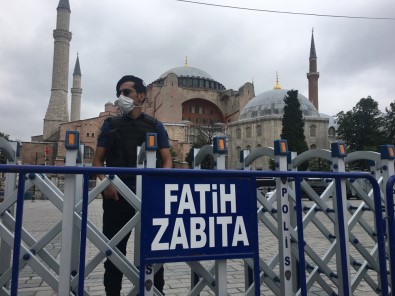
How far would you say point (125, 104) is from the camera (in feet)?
11.3

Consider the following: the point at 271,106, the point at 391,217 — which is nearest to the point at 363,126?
the point at 271,106

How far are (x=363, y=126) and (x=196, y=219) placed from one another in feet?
173

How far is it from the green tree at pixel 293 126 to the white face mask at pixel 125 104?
131ft

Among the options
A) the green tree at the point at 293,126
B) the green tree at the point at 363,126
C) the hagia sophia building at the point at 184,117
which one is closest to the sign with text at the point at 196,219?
the green tree at the point at 293,126

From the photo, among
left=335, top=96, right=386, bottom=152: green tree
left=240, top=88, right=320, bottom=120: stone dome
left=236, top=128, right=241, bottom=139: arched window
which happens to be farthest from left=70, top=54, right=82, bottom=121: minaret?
left=335, top=96, right=386, bottom=152: green tree

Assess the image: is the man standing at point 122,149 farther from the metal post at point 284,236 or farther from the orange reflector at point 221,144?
the metal post at point 284,236

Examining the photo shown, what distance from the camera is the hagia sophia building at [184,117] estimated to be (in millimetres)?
53906

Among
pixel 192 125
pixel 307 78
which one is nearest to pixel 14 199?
pixel 192 125

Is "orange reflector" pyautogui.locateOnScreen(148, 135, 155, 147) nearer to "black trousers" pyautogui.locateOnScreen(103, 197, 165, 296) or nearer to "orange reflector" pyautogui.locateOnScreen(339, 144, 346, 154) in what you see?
"black trousers" pyautogui.locateOnScreen(103, 197, 165, 296)

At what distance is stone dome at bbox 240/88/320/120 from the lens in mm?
55719

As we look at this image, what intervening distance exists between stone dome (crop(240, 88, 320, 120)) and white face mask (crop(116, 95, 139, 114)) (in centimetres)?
5284

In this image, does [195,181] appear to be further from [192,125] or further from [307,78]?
[307,78]

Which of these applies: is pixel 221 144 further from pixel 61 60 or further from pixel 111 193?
pixel 61 60

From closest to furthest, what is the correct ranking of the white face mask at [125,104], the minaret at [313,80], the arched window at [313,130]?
the white face mask at [125,104], the arched window at [313,130], the minaret at [313,80]
